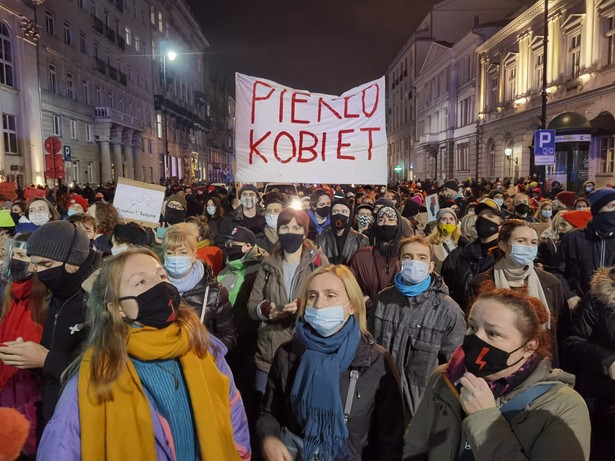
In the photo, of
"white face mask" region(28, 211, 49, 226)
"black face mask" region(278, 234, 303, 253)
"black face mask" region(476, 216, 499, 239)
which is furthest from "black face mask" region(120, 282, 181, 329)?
"white face mask" region(28, 211, 49, 226)

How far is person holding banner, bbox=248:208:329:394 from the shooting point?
3.85 metres

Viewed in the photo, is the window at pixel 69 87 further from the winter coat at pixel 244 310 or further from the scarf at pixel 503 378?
the scarf at pixel 503 378

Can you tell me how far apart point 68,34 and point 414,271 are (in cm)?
3698

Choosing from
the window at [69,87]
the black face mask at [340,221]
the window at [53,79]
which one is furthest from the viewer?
the window at [69,87]

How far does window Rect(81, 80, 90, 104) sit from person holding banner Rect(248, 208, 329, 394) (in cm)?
3643

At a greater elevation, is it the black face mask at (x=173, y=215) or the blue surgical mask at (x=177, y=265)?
the black face mask at (x=173, y=215)

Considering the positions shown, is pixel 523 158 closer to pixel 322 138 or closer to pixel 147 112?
pixel 322 138

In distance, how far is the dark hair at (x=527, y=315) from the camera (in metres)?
2.15

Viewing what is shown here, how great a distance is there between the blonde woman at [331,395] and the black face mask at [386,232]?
2.47m

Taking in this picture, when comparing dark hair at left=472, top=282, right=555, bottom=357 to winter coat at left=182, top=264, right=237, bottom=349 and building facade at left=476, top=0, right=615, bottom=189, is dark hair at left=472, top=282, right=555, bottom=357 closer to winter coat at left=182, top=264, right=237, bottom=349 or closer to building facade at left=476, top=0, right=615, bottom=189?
winter coat at left=182, top=264, right=237, bottom=349

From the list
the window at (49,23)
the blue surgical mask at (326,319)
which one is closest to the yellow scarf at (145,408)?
the blue surgical mask at (326,319)

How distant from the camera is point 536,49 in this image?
3155 centimetres

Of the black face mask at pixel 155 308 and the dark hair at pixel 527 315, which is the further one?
the black face mask at pixel 155 308

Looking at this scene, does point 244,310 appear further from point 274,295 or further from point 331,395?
point 331,395
